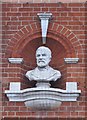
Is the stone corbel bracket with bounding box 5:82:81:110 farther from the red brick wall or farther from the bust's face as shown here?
the bust's face

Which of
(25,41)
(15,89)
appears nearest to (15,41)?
(25,41)

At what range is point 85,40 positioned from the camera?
9289 mm

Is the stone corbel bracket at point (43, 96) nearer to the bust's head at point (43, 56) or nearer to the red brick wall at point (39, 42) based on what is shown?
the red brick wall at point (39, 42)

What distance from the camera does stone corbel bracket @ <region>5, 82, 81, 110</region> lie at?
8945 millimetres

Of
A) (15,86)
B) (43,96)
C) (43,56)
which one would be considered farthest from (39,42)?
(43,96)

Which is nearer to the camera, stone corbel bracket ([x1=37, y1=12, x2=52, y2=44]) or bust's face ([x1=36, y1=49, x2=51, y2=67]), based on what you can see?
bust's face ([x1=36, y1=49, x2=51, y2=67])

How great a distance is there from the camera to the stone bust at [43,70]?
9.09 meters

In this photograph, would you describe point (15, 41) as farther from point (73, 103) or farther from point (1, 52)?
point (73, 103)

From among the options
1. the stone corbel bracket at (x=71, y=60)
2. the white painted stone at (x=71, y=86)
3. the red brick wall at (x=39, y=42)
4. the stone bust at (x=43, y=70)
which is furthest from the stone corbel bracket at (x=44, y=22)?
the white painted stone at (x=71, y=86)

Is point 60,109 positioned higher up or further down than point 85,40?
further down

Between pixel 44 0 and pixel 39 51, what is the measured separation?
83cm

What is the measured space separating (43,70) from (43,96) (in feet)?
1.39

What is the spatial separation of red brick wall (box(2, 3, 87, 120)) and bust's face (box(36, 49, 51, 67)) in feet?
0.73

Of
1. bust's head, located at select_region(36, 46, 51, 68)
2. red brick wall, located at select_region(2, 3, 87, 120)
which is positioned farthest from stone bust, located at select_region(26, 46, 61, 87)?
red brick wall, located at select_region(2, 3, 87, 120)
